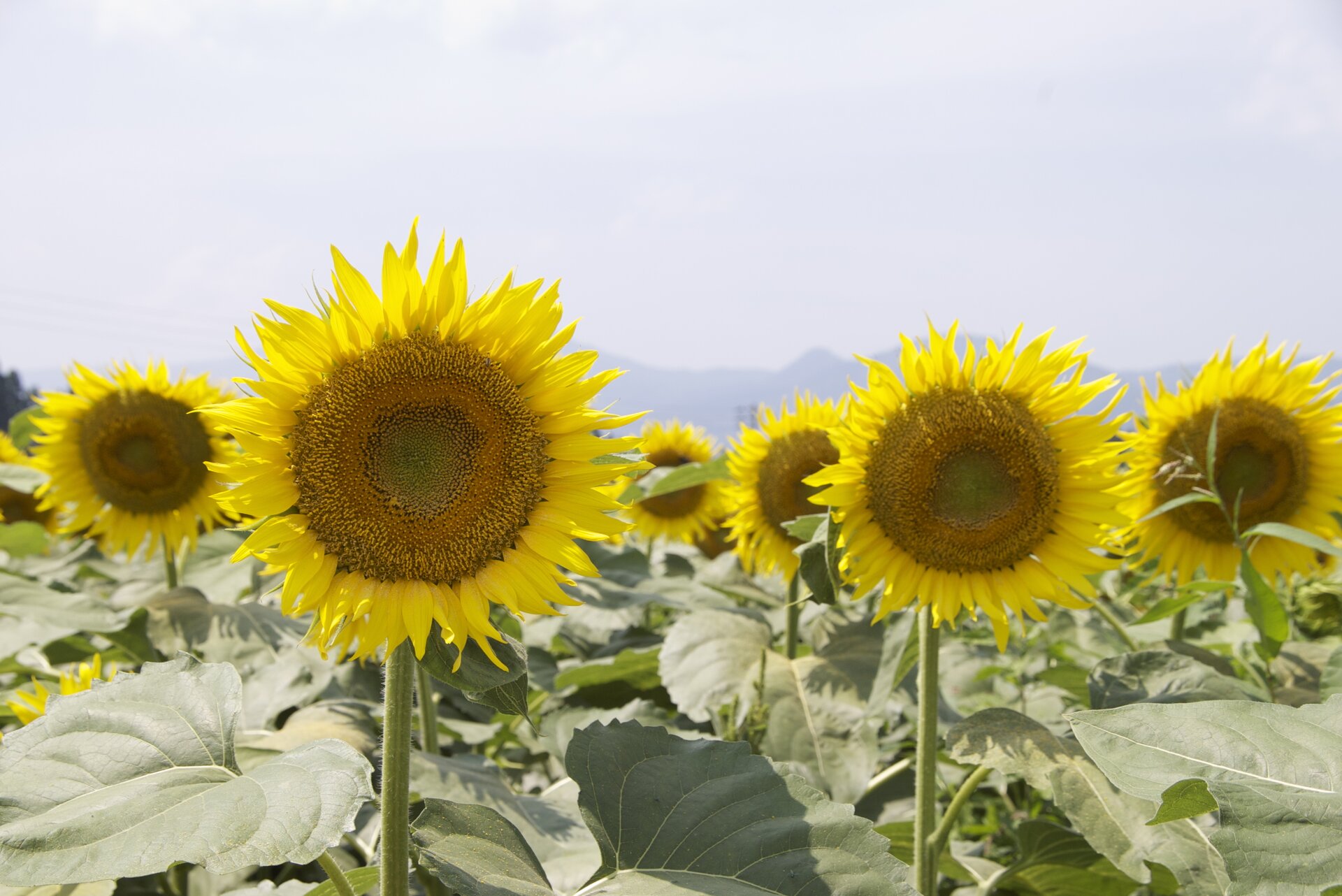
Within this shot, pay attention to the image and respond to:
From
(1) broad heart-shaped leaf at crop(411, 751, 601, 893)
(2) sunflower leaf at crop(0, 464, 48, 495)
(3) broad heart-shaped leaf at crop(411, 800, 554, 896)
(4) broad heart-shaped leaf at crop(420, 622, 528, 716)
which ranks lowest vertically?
(1) broad heart-shaped leaf at crop(411, 751, 601, 893)

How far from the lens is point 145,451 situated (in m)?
4.18

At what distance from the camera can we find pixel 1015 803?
370 centimetres

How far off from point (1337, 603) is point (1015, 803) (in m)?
1.31

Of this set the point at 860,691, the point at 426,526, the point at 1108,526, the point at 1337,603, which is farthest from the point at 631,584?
the point at 1337,603

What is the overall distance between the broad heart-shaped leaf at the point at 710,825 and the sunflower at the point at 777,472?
1997mm

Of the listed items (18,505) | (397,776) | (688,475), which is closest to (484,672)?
(397,776)

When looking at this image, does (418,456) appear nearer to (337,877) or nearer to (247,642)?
(337,877)

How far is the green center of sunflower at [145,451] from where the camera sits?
4156 mm

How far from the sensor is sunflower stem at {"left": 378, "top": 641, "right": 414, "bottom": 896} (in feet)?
5.14

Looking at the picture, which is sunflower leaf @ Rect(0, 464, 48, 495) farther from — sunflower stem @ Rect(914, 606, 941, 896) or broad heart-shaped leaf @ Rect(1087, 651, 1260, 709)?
broad heart-shaped leaf @ Rect(1087, 651, 1260, 709)

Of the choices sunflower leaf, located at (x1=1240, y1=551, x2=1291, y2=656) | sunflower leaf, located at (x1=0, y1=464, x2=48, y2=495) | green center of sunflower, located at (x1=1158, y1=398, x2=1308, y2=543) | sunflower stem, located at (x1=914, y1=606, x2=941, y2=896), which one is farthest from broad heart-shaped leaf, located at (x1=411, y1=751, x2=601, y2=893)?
sunflower leaf, located at (x1=0, y1=464, x2=48, y2=495)

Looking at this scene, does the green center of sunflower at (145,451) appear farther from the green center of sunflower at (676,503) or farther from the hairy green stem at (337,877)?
the hairy green stem at (337,877)

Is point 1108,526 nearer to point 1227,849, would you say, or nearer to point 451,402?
point 1227,849

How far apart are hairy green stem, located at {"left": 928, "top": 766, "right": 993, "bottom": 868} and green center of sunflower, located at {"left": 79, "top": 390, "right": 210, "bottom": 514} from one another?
337 centimetres
